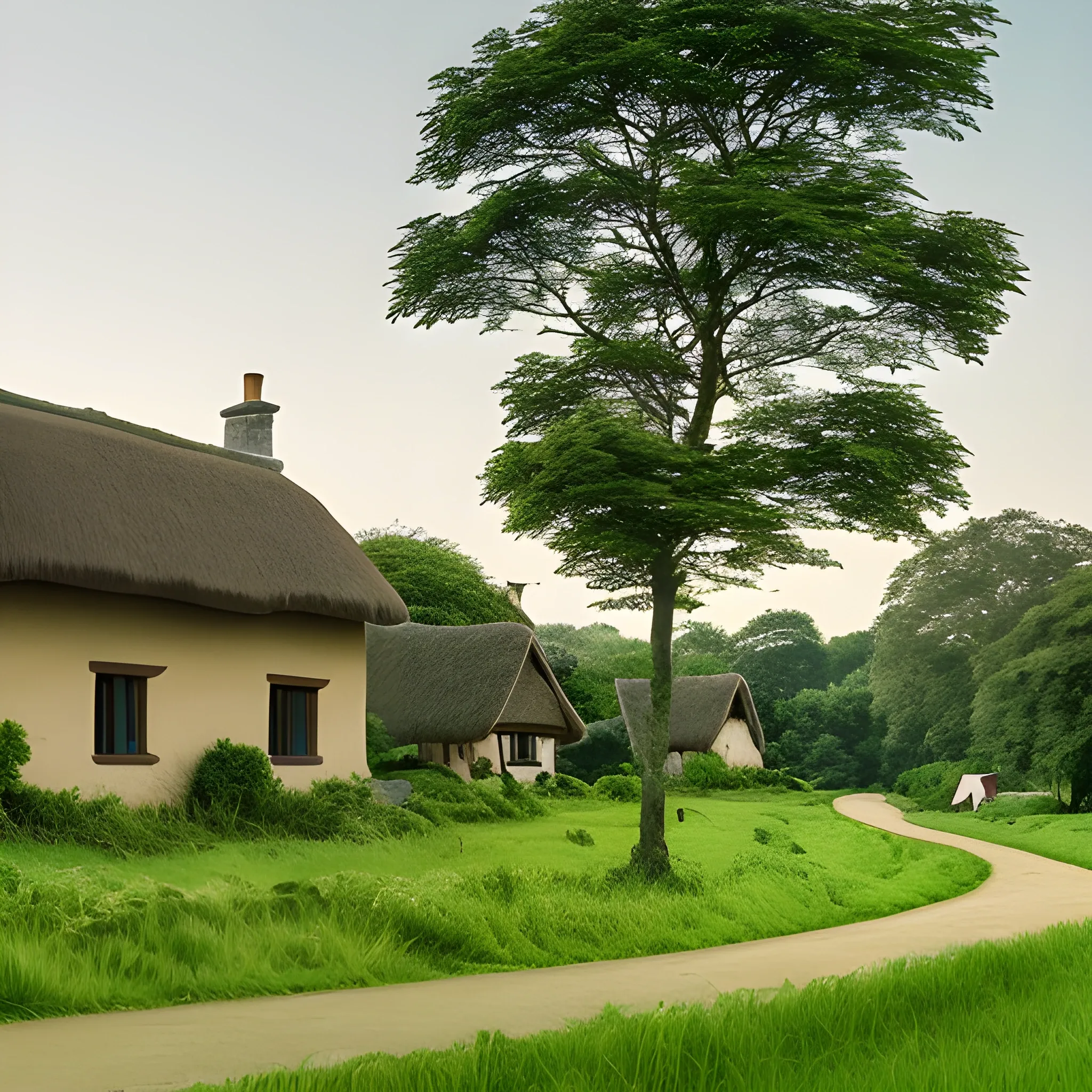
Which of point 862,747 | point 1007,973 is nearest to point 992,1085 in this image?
point 1007,973

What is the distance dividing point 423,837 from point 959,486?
32.6ft

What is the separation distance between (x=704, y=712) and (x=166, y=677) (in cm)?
3684

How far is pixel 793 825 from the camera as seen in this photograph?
29.5 m

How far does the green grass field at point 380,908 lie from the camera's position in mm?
9641

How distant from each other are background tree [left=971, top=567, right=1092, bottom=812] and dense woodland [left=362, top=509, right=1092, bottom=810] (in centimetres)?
6

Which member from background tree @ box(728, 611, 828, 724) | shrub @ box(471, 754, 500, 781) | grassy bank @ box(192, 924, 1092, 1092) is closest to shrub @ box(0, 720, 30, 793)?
grassy bank @ box(192, 924, 1092, 1092)

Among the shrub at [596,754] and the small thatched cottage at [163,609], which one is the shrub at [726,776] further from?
the small thatched cottage at [163,609]

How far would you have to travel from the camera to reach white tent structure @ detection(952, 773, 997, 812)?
45562mm

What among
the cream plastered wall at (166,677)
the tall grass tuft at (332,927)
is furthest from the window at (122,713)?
the tall grass tuft at (332,927)

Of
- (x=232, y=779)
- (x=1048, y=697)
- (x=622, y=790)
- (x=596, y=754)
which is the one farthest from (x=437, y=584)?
(x=232, y=779)

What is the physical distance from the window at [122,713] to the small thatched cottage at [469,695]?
1453 cm

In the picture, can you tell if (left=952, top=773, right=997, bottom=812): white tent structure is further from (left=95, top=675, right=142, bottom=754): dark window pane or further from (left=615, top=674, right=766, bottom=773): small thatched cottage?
(left=95, top=675, right=142, bottom=754): dark window pane

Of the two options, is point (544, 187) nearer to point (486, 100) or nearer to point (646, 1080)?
point (486, 100)

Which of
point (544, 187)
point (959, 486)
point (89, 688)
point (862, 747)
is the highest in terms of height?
point (544, 187)
